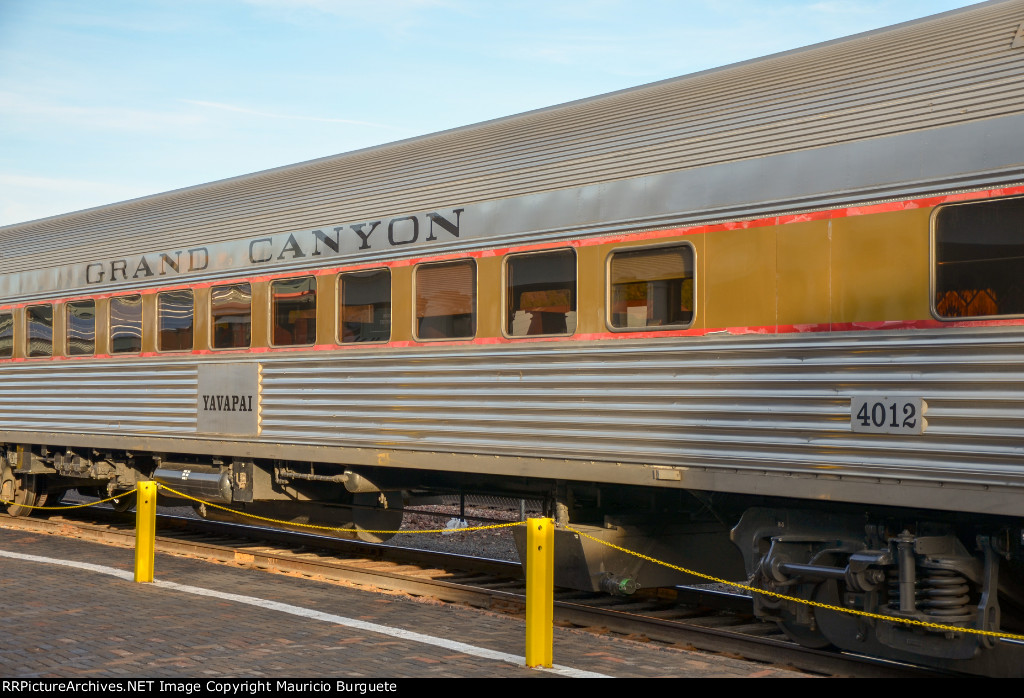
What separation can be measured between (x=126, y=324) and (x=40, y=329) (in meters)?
1.86

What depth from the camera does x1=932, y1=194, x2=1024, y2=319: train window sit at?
20.4 ft

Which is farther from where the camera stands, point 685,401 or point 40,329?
point 40,329

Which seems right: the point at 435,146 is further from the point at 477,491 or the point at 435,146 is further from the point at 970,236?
the point at 970,236

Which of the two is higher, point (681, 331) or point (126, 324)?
point (126, 324)

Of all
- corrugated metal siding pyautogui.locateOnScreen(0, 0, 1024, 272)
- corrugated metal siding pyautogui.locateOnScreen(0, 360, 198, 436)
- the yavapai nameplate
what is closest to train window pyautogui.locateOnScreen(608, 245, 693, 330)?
corrugated metal siding pyautogui.locateOnScreen(0, 0, 1024, 272)

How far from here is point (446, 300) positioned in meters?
9.33

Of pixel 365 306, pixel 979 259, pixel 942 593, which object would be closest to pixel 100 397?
pixel 365 306

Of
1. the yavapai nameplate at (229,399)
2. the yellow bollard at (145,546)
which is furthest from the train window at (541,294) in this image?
the yellow bollard at (145,546)

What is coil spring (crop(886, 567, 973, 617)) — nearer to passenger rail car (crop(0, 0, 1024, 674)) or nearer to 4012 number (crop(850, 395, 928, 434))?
passenger rail car (crop(0, 0, 1024, 674))

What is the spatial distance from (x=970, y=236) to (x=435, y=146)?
481 cm

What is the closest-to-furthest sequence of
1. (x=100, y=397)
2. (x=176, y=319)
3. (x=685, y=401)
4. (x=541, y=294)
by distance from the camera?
1. (x=685, y=401)
2. (x=541, y=294)
3. (x=176, y=319)
4. (x=100, y=397)

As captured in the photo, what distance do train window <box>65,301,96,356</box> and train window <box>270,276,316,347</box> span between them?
10.6ft

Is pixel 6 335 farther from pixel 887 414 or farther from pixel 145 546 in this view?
pixel 887 414

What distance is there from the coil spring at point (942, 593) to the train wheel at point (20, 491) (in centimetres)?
1226
